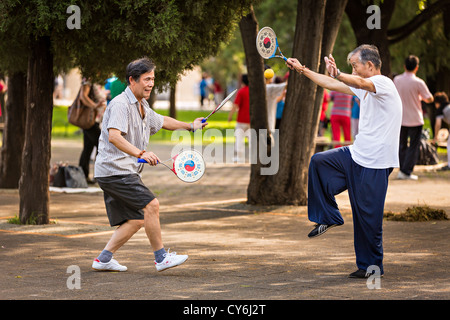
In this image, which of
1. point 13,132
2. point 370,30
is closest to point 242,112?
point 370,30

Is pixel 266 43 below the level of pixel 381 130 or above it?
above

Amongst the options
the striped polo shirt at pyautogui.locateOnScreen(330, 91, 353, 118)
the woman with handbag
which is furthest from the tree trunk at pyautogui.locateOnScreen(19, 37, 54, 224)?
the striped polo shirt at pyautogui.locateOnScreen(330, 91, 353, 118)

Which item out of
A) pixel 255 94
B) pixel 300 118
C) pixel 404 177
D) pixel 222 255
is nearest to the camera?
pixel 222 255

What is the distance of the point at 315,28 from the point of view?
37.9 ft

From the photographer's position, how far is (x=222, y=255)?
27.1 feet

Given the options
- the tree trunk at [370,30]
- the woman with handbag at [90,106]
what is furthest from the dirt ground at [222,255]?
the tree trunk at [370,30]

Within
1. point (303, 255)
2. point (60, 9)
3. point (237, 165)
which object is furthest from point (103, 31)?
point (237, 165)

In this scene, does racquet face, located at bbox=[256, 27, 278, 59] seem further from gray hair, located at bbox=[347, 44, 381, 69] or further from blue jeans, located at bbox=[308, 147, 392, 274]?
blue jeans, located at bbox=[308, 147, 392, 274]

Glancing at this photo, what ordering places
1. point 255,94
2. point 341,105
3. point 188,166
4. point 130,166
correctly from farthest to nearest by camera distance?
1. point 341,105
2. point 255,94
3. point 130,166
4. point 188,166

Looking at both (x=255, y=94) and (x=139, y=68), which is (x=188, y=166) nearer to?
(x=139, y=68)

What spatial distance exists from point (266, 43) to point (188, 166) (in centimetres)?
153

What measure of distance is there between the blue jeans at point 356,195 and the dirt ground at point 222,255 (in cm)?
33

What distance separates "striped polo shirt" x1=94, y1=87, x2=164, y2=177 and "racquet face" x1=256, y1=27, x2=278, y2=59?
1307 mm

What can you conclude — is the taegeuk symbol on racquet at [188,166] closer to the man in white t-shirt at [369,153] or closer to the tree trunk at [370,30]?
the man in white t-shirt at [369,153]
